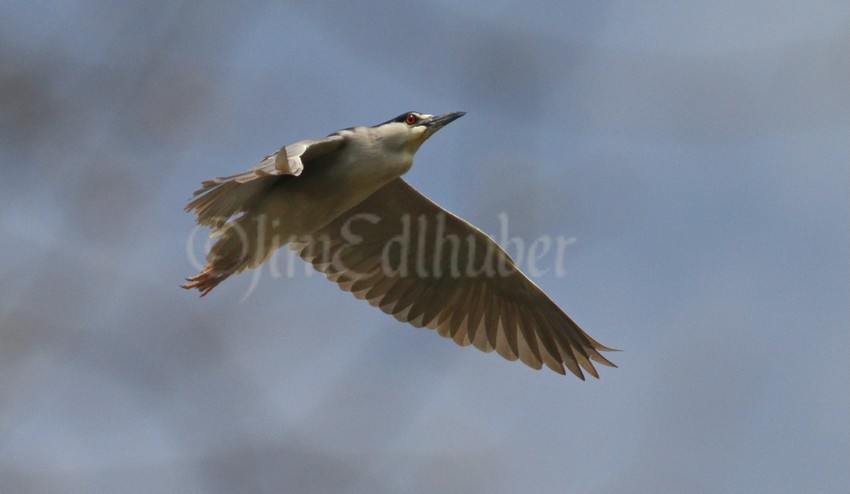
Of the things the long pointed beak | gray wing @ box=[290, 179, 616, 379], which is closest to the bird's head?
the long pointed beak

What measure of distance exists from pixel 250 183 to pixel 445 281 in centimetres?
231

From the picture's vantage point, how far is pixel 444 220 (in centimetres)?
791

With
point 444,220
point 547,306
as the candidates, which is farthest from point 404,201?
point 547,306

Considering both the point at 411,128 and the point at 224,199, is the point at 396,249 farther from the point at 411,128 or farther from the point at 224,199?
the point at 224,199

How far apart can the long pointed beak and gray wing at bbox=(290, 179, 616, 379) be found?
2.44 feet

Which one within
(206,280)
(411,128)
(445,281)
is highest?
(411,128)

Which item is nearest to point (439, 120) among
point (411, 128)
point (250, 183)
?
point (411, 128)

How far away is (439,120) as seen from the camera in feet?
23.9

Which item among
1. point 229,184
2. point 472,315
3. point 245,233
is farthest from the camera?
point 472,315

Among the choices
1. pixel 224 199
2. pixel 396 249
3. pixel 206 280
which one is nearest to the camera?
pixel 224 199

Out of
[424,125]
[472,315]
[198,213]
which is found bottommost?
[198,213]

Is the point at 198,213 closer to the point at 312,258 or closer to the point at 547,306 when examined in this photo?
the point at 312,258

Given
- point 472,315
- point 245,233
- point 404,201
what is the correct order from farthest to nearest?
1. point 472,315
2. point 404,201
3. point 245,233

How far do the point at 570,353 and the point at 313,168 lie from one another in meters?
2.40
